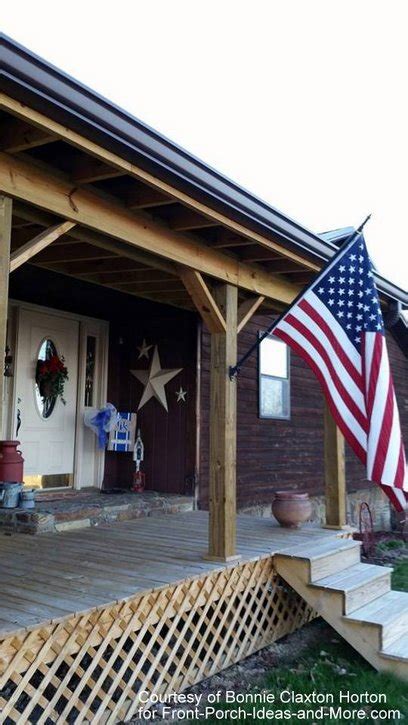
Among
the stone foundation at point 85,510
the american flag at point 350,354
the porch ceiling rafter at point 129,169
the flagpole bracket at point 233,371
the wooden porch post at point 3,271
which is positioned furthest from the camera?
the stone foundation at point 85,510

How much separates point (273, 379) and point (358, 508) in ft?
13.1

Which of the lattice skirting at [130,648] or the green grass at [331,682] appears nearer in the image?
the lattice skirting at [130,648]

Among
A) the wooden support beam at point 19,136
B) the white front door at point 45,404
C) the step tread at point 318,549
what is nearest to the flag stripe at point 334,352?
the step tread at point 318,549

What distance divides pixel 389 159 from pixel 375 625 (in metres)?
31.1

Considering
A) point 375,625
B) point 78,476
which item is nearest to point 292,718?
point 375,625

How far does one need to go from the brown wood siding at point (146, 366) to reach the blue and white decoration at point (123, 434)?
0.11m

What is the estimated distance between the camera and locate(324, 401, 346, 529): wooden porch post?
614 cm

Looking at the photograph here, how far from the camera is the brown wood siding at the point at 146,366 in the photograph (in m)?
6.99

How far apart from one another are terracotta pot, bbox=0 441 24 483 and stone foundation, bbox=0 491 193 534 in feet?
1.09

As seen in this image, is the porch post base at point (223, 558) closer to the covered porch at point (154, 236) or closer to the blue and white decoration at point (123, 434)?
the covered porch at point (154, 236)

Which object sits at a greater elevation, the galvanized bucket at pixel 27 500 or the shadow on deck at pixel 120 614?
the galvanized bucket at pixel 27 500

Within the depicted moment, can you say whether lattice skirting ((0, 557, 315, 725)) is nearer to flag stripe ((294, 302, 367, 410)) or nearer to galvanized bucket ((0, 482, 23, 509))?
flag stripe ((294, 302, 367, 410))

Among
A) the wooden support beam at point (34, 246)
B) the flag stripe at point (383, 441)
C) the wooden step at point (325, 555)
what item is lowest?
the wooden step at point (325, 555)

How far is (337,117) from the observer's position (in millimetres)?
26234
